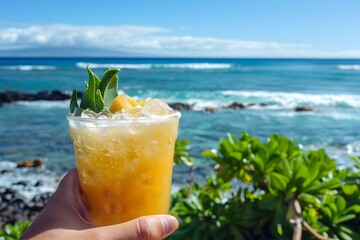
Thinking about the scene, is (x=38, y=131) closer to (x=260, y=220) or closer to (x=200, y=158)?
(x=200, y=158)

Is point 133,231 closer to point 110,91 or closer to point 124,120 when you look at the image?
point 124,120

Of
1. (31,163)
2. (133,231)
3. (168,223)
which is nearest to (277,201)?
(168,223)

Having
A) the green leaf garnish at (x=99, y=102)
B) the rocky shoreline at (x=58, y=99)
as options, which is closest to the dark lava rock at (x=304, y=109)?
the rocky shoreline at (x=58, y=99)

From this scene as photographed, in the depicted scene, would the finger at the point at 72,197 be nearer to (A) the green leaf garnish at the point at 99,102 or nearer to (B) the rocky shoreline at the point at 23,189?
(A) the green leaf garnish at the point at 99,102

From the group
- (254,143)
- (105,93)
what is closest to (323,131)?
(254,143)

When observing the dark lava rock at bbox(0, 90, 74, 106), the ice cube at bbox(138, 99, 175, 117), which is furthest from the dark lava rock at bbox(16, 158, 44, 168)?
the dark lava rock at bbox(0, 90, 74, 106)

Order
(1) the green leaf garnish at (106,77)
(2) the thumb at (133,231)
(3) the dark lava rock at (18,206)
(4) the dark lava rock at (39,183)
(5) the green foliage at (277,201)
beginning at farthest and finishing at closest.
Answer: (4) the dark lava rock at (39,183) → (3) the dark lava rock at (18,206) → (5) the green foliage at (277,201) → (1) the green leaf garnish at (106,77) → (2) the thumb at (133,231)

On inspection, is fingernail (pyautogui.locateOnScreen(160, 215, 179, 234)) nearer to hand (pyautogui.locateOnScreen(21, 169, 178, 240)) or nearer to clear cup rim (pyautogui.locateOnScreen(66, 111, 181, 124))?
hand (pyautogui.locateOnScreen(21, 169, 178, 240))

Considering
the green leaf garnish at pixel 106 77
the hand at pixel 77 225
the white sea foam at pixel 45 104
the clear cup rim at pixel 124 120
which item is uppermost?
the green leaf garnish at pixel 106 77
